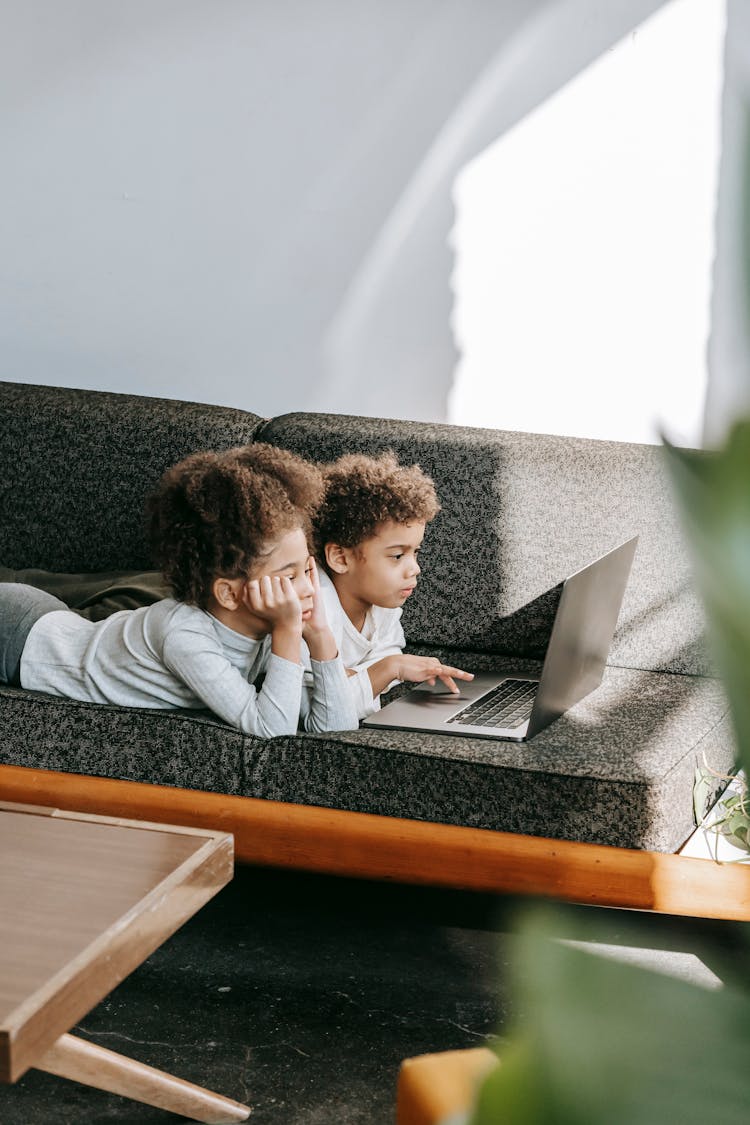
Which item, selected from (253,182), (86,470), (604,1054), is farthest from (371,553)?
(604,1054)

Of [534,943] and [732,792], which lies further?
[732,792]

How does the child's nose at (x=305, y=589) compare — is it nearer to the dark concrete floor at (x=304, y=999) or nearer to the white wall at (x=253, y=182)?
the dark concrete floor at (x=304, y=999)

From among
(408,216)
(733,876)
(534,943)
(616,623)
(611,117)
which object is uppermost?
(611,117)

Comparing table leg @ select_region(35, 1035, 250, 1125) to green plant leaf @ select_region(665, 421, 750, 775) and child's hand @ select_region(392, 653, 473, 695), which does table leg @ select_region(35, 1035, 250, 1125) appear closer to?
child's hand @ select_region(392, 653, 473, 695)

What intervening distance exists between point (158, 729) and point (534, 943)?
5.88 ft

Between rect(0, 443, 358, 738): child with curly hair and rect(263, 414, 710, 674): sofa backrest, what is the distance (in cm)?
36

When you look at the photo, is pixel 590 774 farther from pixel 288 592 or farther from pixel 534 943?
pixel 534 943

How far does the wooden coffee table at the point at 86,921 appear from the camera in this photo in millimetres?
1136

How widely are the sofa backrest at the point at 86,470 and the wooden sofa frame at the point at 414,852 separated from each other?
23.6 inches

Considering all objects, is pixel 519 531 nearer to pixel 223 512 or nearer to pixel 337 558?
pixel 337 558

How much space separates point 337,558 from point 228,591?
269 millimetres

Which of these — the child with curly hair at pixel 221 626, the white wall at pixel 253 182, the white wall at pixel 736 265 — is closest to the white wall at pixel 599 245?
the white wall at pixel 253 182

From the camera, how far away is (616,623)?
2.28 metres

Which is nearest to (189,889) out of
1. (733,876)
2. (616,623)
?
(733,876)
